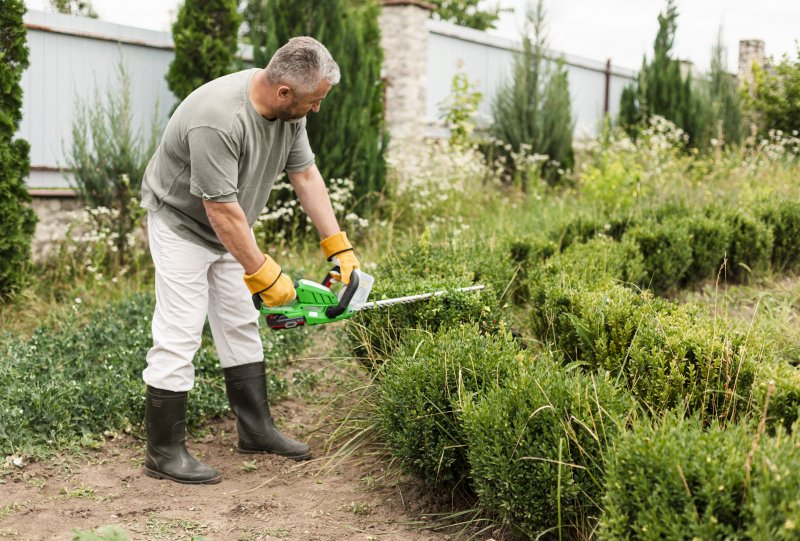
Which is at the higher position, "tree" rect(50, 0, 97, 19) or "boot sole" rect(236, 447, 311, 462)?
"tree" rect(50, 0, 97, 19)

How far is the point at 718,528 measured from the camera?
82.6 inches

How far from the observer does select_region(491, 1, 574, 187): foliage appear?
11.3m

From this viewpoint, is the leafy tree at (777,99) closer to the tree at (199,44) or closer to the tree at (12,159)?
the tree at (199,44)

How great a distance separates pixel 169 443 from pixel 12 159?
3.08 m

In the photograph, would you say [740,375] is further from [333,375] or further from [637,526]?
[333,375]

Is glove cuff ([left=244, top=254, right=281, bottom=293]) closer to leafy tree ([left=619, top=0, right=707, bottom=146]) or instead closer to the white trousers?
the white trousers

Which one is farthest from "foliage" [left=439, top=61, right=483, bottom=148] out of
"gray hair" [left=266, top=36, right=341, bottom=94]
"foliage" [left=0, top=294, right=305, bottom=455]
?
"gray hair" [left=266, top=36, right=341, bottom=94]

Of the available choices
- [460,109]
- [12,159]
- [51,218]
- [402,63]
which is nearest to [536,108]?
[460,109]

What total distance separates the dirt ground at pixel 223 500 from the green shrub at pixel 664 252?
2562mm

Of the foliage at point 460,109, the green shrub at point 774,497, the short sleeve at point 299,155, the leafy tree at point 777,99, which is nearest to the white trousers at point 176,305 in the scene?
the short sleeve at point 299,155

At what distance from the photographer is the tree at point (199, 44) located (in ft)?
24.3

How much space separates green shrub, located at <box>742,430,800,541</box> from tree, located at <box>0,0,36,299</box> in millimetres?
5167

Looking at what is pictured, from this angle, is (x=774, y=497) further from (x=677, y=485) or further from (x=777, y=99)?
(x=777, y=99)

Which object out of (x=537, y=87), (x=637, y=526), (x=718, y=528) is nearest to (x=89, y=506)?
(x=637, y=526)
